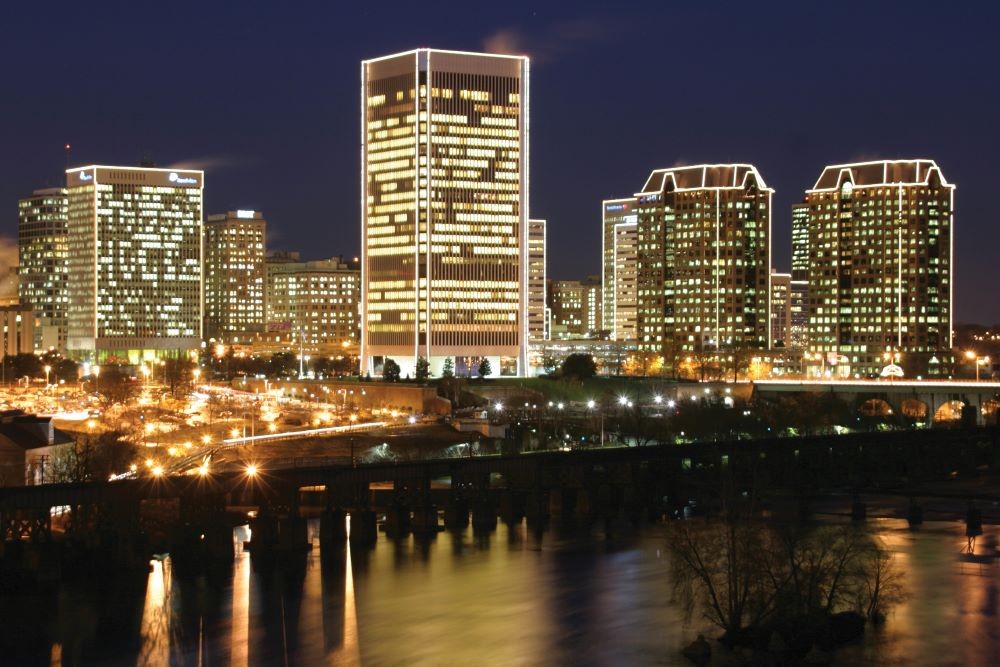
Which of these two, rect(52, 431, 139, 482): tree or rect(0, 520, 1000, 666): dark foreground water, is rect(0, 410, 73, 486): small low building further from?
rect(0, 520, 1000, 666): dark foreground water

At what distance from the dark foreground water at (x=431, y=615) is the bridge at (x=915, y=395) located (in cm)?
9318

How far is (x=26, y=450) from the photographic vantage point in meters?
85.9

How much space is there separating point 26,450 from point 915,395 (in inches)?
4592

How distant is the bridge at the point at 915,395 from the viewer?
167 meters

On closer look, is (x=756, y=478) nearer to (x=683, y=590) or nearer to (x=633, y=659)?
(x=683, y=590)

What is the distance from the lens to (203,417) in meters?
154

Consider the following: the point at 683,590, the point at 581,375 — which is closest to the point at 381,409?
the point at 581,375

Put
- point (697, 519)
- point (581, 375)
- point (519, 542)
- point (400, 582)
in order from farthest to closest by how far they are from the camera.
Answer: point (581, 375) < point (697, 519) < point (519, 542) < point (400, 582)

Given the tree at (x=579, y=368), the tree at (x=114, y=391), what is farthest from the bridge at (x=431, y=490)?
the tree at (x=114, y=391)

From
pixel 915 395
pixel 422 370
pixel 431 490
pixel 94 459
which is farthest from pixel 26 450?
pixel 915 395

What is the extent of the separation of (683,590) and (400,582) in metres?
15.5

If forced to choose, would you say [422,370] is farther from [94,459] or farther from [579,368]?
[94,459]

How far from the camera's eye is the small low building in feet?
275

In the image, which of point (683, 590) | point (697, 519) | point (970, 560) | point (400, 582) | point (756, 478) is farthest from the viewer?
point (756, 478)
